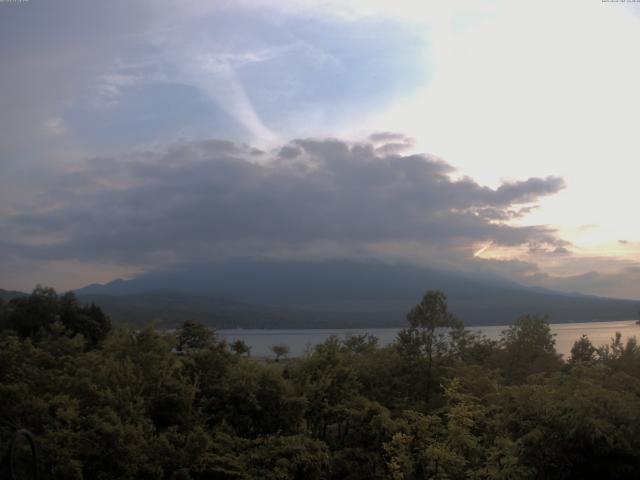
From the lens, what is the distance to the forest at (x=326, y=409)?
10.5m

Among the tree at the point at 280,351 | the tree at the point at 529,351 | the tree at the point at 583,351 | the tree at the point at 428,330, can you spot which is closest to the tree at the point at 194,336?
the tree at the point at 280,351

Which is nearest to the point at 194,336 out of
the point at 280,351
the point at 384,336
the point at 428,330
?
the point at 280,351

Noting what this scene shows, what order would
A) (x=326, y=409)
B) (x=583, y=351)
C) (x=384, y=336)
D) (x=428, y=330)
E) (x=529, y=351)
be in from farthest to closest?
(x=384, y=336), (x=583, y=351), (x=529, y=351), (x=428, y=330), (x=326, y=409)

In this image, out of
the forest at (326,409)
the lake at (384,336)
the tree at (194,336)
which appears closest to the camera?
the forest at (326,409)

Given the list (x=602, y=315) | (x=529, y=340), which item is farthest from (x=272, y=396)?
(x=602, y=315)

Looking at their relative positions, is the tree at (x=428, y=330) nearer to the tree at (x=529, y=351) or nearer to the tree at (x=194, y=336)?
the tree at (x=529, y=351)

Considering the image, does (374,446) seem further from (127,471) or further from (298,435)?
(127,471)

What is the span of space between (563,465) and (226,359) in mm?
→ 8803

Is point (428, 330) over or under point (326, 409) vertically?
over

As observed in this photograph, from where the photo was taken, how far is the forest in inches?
412

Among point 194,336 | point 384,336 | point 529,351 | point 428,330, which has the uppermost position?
point 428,330

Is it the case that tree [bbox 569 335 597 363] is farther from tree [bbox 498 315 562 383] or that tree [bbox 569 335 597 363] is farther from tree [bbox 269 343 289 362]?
tree [bbox 269 343 289 362]

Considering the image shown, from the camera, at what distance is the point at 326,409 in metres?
15.1

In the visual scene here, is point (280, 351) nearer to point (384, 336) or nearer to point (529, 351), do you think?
point (529, 351)
